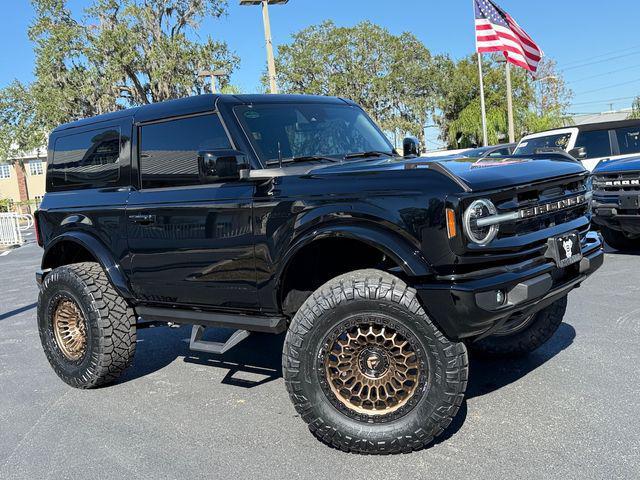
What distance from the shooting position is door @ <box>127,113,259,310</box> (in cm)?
375

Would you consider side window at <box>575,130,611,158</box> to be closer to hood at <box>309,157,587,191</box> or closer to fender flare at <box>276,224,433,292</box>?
hood at <box>309,157,587,191</box>

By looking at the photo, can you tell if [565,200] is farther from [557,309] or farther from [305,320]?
[305,320]

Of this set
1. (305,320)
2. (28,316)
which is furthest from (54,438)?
(28,316)

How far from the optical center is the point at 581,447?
125 inches

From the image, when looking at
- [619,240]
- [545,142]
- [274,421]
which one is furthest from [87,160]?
[545,142]

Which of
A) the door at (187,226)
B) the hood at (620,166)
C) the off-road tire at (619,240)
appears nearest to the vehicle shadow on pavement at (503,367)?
the door at (187,226)

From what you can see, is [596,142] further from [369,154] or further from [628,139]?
[369,154]

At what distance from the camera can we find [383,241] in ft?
10.2

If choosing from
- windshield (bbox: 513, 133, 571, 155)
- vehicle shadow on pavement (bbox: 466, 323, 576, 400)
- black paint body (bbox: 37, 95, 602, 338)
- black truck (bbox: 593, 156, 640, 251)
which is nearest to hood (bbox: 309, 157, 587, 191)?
black paint body (bbox: 37, 95, 602, 338)

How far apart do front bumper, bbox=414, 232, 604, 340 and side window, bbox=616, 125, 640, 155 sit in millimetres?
9868

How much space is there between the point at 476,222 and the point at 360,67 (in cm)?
3530

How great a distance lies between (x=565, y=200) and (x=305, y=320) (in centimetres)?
164

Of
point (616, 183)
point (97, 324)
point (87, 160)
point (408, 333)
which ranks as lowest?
point (97, 324)

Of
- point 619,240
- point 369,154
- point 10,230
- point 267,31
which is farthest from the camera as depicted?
point 10,230
